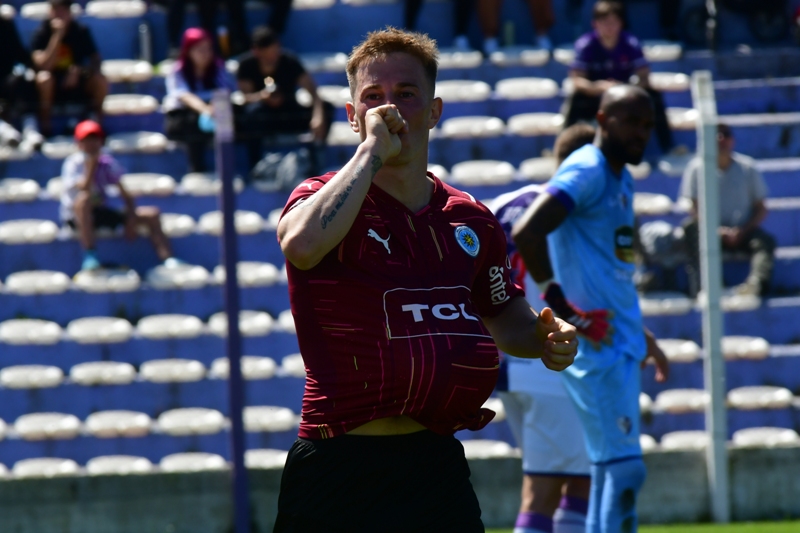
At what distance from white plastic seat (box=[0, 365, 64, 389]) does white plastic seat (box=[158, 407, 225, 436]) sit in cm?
76

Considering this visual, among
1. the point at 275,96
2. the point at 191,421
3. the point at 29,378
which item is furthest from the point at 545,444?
the point at 275,96

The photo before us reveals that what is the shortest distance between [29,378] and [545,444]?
12.2 ft

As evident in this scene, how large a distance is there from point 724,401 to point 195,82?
190 inches

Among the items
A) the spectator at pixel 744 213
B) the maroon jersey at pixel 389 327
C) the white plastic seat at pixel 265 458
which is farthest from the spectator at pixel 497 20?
the maroon jersey at pixel 389 327

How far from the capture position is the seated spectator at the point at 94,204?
26.8 feet

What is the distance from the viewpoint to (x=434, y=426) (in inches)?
115

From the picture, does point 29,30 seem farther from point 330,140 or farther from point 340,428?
point 340,428

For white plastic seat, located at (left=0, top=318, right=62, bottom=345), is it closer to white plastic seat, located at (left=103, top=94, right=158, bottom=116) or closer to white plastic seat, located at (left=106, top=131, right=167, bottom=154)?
white plastic seat, located at (left=106, top=131, right=167, bottom=154)

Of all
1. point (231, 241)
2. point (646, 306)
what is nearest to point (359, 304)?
point (231, 241)

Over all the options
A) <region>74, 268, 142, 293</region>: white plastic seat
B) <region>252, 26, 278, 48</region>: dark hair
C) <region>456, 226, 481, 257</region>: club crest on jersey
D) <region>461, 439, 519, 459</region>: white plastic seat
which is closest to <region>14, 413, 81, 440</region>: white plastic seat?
<region>74, 268, 142, 293</region>: white plastic seat

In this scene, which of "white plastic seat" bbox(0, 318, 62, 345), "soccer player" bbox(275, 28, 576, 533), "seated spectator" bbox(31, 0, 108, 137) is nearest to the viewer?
"soccer player" bbox(275, 28, 576, 533)

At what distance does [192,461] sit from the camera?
7.03 metres

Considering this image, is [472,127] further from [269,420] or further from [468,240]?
[468,240]

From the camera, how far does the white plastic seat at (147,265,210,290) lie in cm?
799
